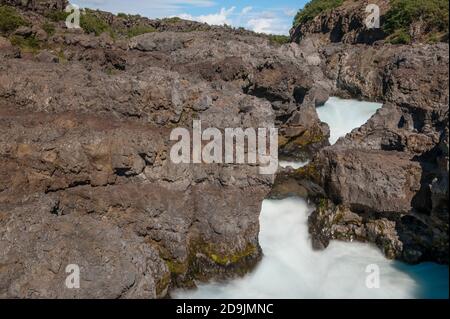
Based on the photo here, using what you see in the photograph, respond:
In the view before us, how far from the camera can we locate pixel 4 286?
1345 centimetres

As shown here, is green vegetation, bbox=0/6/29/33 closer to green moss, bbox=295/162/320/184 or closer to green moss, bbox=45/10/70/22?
green moss, bbox=45/10/70/22

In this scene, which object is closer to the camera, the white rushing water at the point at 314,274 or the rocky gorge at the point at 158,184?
the rocky gorge at the point at 158,184

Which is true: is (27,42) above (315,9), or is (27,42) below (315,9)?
below

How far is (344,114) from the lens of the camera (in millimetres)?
35344

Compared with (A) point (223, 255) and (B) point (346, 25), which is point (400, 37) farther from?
(A) point (223, 255)

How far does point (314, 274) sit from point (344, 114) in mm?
20411

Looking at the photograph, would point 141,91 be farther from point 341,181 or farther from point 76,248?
point 341,181

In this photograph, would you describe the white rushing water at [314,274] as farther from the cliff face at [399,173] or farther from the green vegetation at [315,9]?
the green vegetation at [315,9]

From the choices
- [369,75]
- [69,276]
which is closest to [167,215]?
[69,276]

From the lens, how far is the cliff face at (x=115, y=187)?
14.6 m

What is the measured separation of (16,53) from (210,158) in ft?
43.2

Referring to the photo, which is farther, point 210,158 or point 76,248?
point 210,158

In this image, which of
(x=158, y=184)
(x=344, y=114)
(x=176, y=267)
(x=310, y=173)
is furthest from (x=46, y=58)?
(x=344, y=114)

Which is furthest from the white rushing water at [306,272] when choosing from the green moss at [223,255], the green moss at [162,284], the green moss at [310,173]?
the green moss at [310,173]
